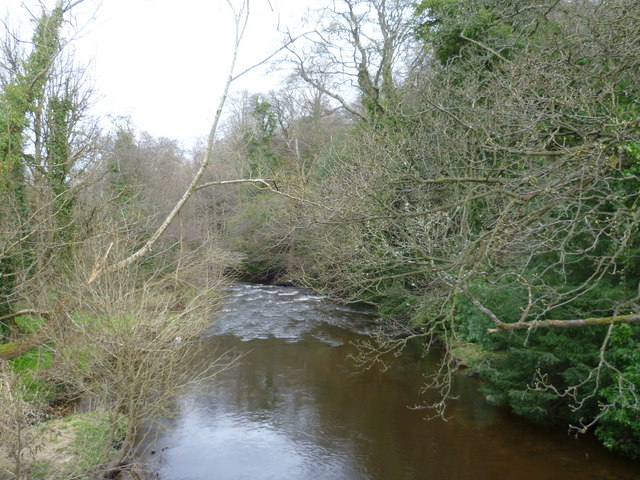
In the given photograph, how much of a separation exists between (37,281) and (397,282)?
29.0ft

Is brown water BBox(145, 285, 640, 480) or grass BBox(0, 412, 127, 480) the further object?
brown water BBox(145, 285, 640, 480)

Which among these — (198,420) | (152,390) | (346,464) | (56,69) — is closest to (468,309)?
(346,464)

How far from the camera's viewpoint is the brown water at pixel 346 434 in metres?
7.98

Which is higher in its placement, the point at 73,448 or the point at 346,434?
the point at 73,448

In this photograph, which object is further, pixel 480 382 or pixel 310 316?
pixel 310 316

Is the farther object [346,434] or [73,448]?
[346,434]

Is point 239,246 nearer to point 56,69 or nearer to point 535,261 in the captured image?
point 56,69

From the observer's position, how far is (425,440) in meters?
8.95

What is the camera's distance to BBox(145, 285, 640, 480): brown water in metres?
7.98

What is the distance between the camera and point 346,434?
9.23 m

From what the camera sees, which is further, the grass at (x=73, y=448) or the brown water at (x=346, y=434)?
the brown water at (x=346, y=434)

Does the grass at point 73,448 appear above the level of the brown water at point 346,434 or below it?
above

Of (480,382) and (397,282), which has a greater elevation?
(397,282)

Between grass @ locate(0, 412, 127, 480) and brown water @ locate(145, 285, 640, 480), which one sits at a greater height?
grass @ locate(0, 412, 127, 480)
